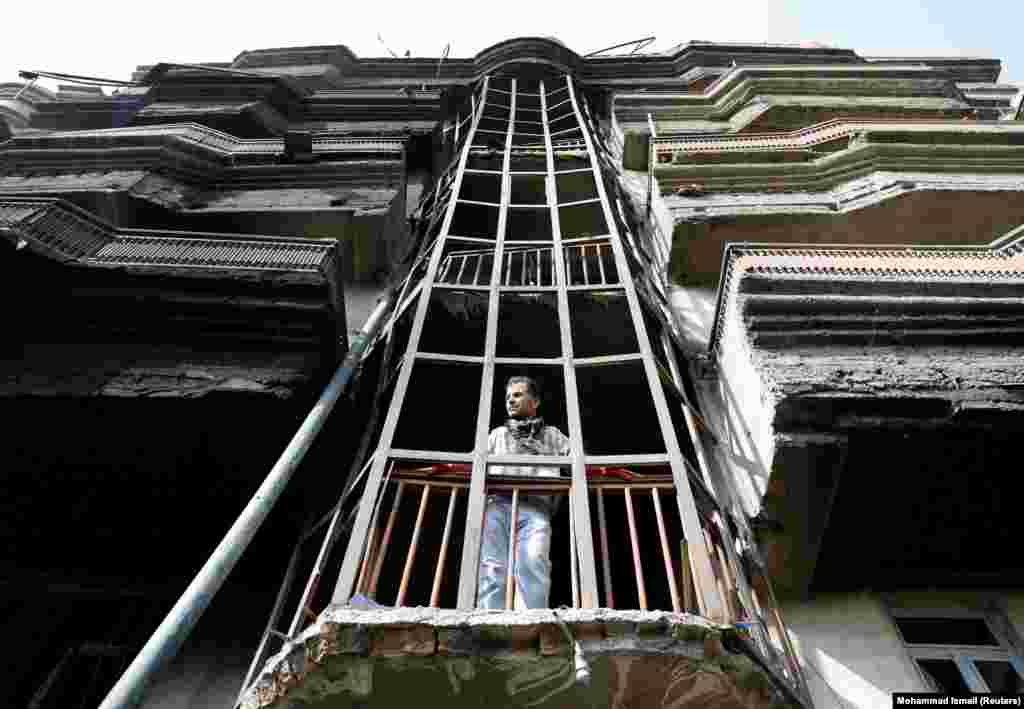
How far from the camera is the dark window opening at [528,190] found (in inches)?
406

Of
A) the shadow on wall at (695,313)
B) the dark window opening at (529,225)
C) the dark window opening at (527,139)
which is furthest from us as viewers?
the dark window opening at (527,139)

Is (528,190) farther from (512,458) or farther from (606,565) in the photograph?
(606,565)

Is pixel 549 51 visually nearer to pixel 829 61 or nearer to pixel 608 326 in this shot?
pixel 829 61

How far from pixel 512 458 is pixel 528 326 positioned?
7.90 ft

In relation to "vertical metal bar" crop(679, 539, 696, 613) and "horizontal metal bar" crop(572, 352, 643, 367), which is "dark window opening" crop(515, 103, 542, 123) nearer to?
"horizontal metal bar" crop(572, 352, 643, 367)

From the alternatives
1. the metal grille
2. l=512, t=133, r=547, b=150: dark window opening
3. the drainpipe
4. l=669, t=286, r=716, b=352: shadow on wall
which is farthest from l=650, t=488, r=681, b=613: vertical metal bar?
l=512, t=133, r=547, b=150: dark window opening

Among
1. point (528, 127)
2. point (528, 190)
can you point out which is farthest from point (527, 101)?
point (528, 190)

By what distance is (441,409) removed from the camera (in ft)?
21.4

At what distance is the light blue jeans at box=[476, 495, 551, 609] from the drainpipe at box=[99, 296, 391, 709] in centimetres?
102

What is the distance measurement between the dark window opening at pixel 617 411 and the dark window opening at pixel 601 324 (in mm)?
326

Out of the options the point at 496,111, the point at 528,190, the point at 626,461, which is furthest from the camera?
the point at 496,111

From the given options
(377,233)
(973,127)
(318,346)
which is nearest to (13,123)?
(377,233)

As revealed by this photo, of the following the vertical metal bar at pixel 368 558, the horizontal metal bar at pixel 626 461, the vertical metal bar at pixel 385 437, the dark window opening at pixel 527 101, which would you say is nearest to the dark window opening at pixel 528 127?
the dark window opening at pixel 527 101

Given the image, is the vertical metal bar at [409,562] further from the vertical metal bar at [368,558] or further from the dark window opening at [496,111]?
the dark window opening at [496,111]
